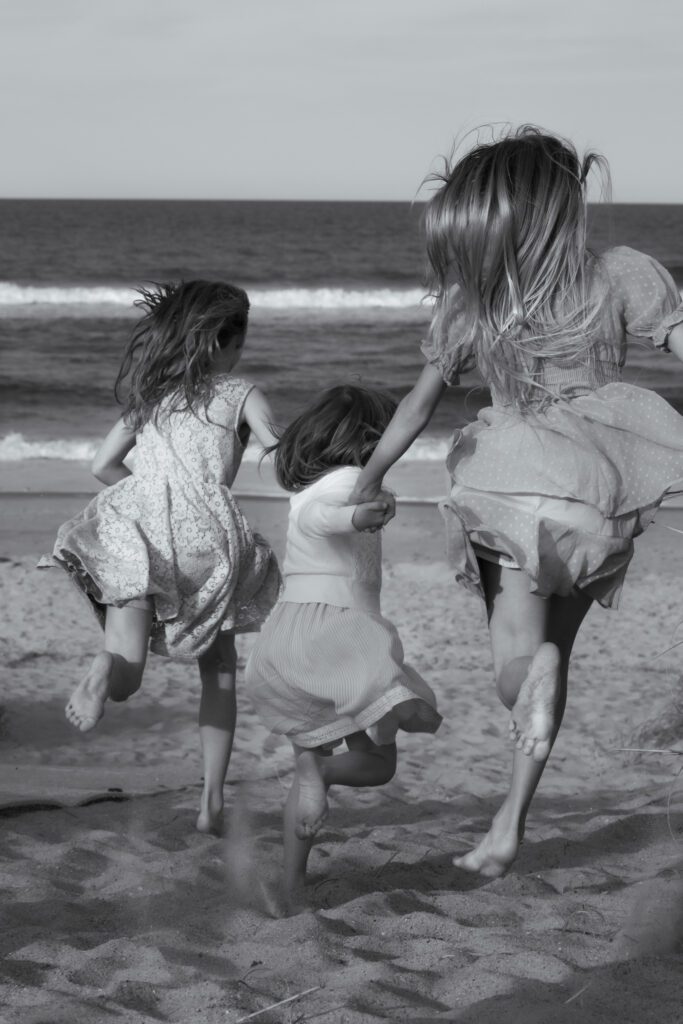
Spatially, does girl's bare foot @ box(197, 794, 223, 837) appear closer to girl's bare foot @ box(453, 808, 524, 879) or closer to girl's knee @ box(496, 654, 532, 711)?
girl's bare foot @ box(453, 808, 524, 879)

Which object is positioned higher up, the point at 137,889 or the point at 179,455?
the point at 179,455

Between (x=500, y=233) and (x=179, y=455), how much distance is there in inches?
51.5

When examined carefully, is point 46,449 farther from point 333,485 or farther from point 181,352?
point 333,485

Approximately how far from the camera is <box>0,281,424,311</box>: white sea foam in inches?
1059

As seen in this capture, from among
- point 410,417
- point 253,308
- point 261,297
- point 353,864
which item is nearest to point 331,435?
point 410,417

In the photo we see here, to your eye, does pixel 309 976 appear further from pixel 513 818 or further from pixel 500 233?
pixel 500 233

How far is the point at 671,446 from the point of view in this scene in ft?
9.09

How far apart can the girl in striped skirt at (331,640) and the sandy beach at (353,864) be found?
1.13 feet

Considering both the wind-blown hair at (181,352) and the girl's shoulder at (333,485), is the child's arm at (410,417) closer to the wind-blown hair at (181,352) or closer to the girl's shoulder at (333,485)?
the girl's shoulder at (333,485)

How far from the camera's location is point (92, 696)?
124 inches

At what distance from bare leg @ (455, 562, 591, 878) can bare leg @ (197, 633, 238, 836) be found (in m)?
0.98

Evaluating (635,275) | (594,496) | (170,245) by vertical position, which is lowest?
(170,245)

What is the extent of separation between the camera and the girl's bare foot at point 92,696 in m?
3.07

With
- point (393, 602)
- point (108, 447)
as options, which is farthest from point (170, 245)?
point (108, 447)
